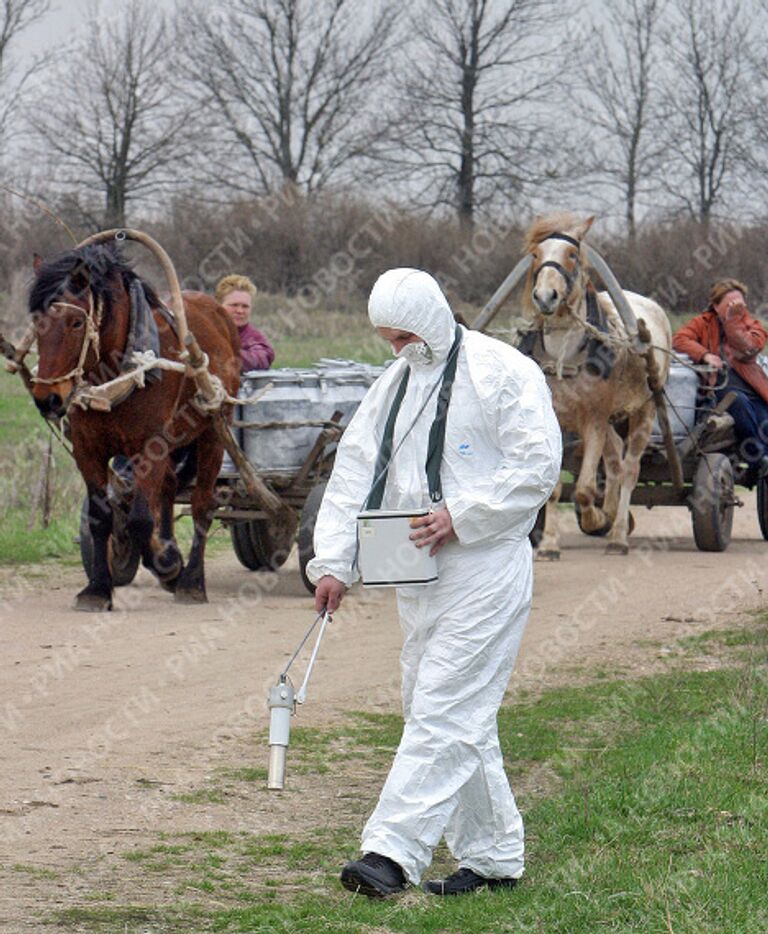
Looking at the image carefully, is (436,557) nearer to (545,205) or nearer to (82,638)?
(82,638)

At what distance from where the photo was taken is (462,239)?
34.5 m

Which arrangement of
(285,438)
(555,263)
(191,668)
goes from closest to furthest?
(191,668) < (285,438) < (555,263)

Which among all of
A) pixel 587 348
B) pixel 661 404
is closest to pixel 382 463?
pixel 587 348

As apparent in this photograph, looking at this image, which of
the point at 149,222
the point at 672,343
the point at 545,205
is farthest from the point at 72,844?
the point at 545,205

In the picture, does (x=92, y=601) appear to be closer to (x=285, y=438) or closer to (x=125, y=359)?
(x=125, y=359)

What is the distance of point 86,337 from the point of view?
10.1 meters

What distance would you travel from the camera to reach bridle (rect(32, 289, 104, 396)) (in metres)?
9.91

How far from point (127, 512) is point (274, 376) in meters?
1.51

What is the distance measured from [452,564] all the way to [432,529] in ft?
0.58

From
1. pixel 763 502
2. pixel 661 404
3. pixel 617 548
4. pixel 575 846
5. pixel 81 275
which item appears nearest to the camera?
pixel 575 846

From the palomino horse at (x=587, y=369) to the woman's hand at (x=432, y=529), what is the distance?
7.24 metres

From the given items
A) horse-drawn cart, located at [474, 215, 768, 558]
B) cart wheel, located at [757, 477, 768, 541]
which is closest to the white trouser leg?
horse-drawn cart, located at [474, 215, 768, 558]

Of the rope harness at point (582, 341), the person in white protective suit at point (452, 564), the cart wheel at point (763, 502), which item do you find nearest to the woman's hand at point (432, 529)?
the person in white protective suit at point (452, 564)

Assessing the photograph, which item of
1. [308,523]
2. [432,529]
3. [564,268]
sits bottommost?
[308,523]
